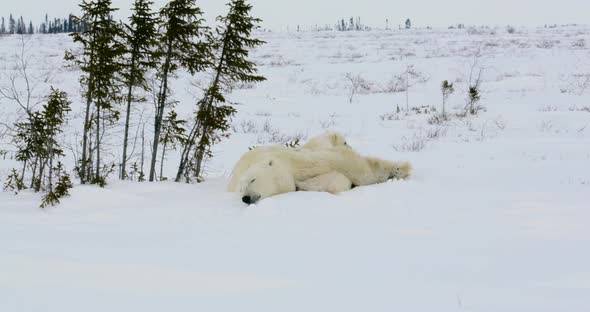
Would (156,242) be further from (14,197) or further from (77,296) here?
(14,197)

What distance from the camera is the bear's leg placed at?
491cm

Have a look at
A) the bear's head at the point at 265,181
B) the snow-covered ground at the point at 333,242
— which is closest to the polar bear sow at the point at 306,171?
the bear's head at the point at 265,181

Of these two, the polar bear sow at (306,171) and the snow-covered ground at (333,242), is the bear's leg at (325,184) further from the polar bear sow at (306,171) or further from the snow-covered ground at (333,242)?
the snow-covered ground at (333,242)

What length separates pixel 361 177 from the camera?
5.30m

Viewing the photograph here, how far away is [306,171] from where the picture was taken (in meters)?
4.99

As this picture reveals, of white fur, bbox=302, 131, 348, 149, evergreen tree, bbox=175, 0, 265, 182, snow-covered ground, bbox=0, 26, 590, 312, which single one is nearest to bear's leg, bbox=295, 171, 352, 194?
snow-covered ground, bbox=0, 26, 590, 312

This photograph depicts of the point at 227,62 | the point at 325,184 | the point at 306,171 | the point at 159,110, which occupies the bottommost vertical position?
the point at 325,184

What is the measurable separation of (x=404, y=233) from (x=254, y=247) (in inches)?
45.0

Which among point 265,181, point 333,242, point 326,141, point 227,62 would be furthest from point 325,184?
point 227,62

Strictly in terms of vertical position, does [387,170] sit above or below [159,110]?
below

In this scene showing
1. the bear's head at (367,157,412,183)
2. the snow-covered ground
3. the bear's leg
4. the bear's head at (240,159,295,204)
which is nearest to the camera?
the snow-covered ground

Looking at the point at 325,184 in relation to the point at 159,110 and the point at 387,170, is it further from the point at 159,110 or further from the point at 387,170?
the point at 159,110

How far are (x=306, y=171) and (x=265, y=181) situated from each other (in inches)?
22.5

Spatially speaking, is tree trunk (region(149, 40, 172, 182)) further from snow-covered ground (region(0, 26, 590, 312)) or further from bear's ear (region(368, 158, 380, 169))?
bear's ear (region(368, 158, 380, 169))
